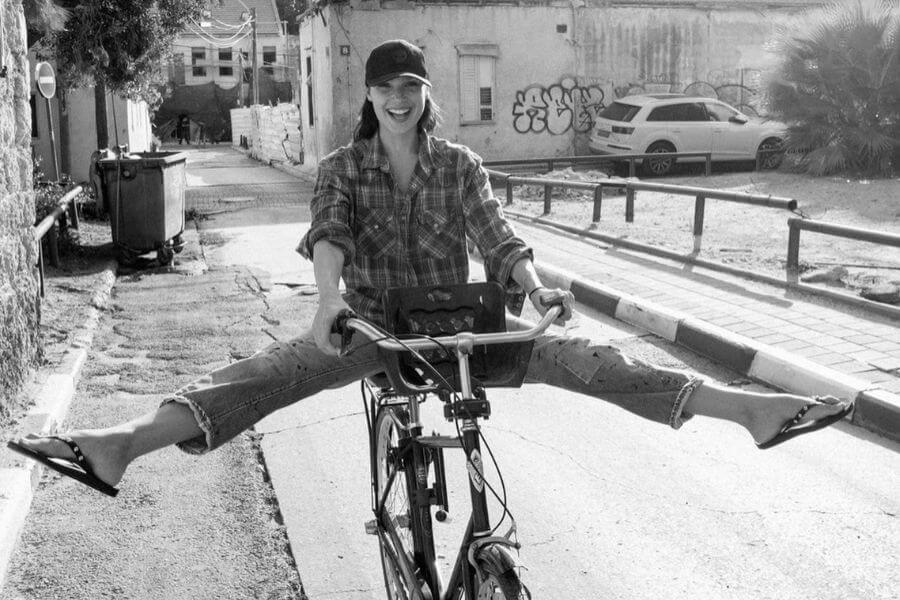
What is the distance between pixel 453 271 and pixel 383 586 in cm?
121

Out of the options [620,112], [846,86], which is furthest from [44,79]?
[620,112]

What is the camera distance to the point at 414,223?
3.34m

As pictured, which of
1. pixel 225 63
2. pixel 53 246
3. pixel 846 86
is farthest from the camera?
pixel 225 63

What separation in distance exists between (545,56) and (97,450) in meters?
24.7

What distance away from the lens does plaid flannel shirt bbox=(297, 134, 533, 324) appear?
10.9 ft

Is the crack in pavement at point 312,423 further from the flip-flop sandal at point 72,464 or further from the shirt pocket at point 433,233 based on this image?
the flip-flop sandal at point 72,464

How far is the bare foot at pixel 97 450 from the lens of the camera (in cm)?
278

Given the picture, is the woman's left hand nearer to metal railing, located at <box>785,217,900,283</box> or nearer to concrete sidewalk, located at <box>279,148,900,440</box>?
concrete sidewalk, located at <box>279,148,900,440</box>

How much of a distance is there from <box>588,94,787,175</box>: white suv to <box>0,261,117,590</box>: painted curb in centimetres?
1627

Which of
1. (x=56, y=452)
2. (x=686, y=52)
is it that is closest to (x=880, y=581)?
(x=56, y=452)

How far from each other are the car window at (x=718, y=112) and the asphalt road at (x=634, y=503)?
1901cm

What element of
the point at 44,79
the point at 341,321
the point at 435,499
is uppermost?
the point at 44,79

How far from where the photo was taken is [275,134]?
3375 centimetres

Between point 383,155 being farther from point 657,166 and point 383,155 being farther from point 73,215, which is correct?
point 657,166
